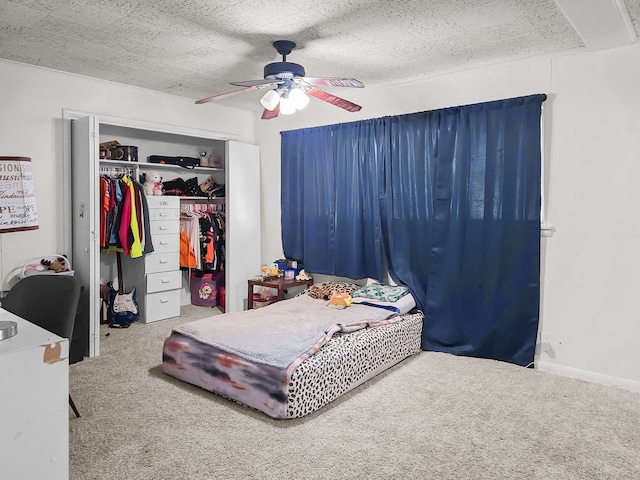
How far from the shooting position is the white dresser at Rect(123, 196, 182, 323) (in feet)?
16.4

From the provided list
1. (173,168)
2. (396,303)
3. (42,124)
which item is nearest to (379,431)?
(396,303)

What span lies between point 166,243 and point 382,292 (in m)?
2.50

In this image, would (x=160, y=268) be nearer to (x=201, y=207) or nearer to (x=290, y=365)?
(x=201, y=207)

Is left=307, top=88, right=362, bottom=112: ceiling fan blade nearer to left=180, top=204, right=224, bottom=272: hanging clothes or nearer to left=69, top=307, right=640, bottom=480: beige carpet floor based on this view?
left=69, top=307, right=640, bottom=480: beige carpet floor

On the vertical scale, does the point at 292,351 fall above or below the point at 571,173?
below

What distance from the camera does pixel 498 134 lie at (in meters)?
3.75

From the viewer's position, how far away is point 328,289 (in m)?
4.56

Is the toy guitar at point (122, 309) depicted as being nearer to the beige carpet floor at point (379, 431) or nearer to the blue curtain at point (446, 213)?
the beige carpet floor at point (379, 431)

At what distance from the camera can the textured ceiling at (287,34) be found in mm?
2760

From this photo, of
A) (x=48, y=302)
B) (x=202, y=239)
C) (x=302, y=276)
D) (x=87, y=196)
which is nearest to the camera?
(x=48, y=302)

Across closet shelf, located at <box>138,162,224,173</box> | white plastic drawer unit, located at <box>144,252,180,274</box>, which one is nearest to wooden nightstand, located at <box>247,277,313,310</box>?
white plastic drawer unit, located at <box>144,252,180,274</box>

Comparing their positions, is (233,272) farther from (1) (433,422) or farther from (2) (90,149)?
(1) (433,422)

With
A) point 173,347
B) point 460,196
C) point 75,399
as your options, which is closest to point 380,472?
point 173,347

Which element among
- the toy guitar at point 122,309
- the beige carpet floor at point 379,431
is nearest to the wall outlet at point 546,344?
the beige carpet floor at point 379,431
